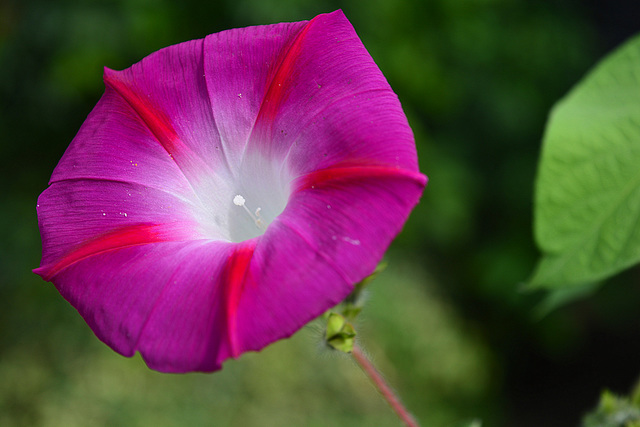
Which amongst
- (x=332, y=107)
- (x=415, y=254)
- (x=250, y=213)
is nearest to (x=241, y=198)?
(x=250, y=213)

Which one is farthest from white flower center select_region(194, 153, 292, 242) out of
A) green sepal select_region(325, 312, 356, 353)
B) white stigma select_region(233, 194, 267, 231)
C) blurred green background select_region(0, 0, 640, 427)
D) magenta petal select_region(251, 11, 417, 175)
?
blurred green background select_region(0, 0, 640, 427)

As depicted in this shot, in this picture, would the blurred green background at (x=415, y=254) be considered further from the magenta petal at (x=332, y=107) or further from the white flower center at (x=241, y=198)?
the magenta petal at (x=332, y=107)

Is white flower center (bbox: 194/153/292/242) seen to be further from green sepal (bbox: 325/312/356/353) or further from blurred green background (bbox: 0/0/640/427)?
blurred green background (bbox: 0/0/640/427)

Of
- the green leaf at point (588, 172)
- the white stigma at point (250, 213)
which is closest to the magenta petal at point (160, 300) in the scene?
the white stigma at point (250, 213)

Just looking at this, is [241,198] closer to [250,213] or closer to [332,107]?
[250,213]

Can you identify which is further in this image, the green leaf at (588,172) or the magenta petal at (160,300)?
the green leaf at (588,172)

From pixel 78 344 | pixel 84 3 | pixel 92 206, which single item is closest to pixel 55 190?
Answer: pixel 92 206
